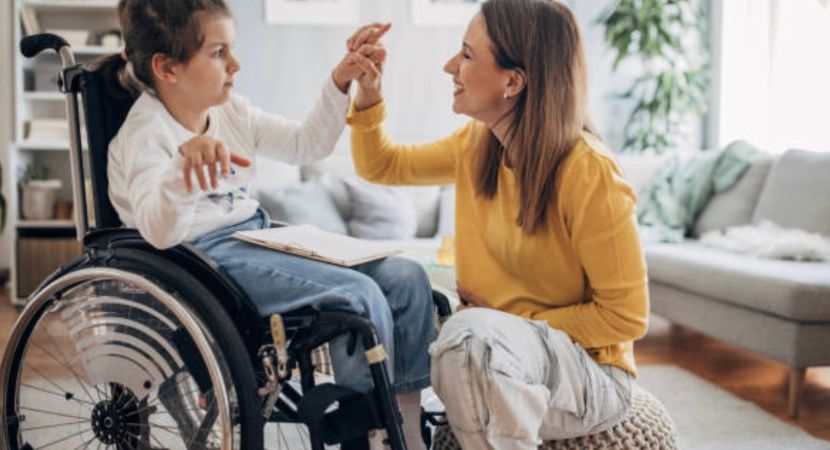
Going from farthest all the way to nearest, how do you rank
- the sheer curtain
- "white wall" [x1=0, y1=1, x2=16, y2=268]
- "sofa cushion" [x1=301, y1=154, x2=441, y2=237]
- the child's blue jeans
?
"white wall" [x1=0, y1=1, x2=16, y2=268], "sofa cushion" [x1=301, y1=154, x2=441, y2=237], the sheer curtain, the child's blue jeans

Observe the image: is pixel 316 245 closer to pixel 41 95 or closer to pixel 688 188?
pixel 688 188

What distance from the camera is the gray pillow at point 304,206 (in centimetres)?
348

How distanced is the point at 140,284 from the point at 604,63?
3.91 meters

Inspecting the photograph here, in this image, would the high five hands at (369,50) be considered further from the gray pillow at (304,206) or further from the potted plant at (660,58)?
the potted plant at (660,58)

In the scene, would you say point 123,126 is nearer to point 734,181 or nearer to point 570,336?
point 570,336

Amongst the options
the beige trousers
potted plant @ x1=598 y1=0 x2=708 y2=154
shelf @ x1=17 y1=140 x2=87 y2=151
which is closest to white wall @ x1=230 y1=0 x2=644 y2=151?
potted plant @ x1=598 y1=0 x2=708 y2=154

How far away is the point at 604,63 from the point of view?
4.73m

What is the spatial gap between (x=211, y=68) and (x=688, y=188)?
279cm

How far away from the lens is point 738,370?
9.86 ft

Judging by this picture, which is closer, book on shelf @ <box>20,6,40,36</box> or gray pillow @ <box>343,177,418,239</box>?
gray pillow @ <box>343,177,418,239</box>

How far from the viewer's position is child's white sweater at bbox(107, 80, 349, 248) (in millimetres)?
1206

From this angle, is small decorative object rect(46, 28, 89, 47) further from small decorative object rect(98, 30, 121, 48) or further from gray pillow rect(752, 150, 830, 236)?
gray pillow rect(752, 150, 830, 236)

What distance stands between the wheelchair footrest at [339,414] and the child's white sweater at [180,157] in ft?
1.03

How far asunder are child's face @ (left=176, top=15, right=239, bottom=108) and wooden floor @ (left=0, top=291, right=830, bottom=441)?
1.84 meters
